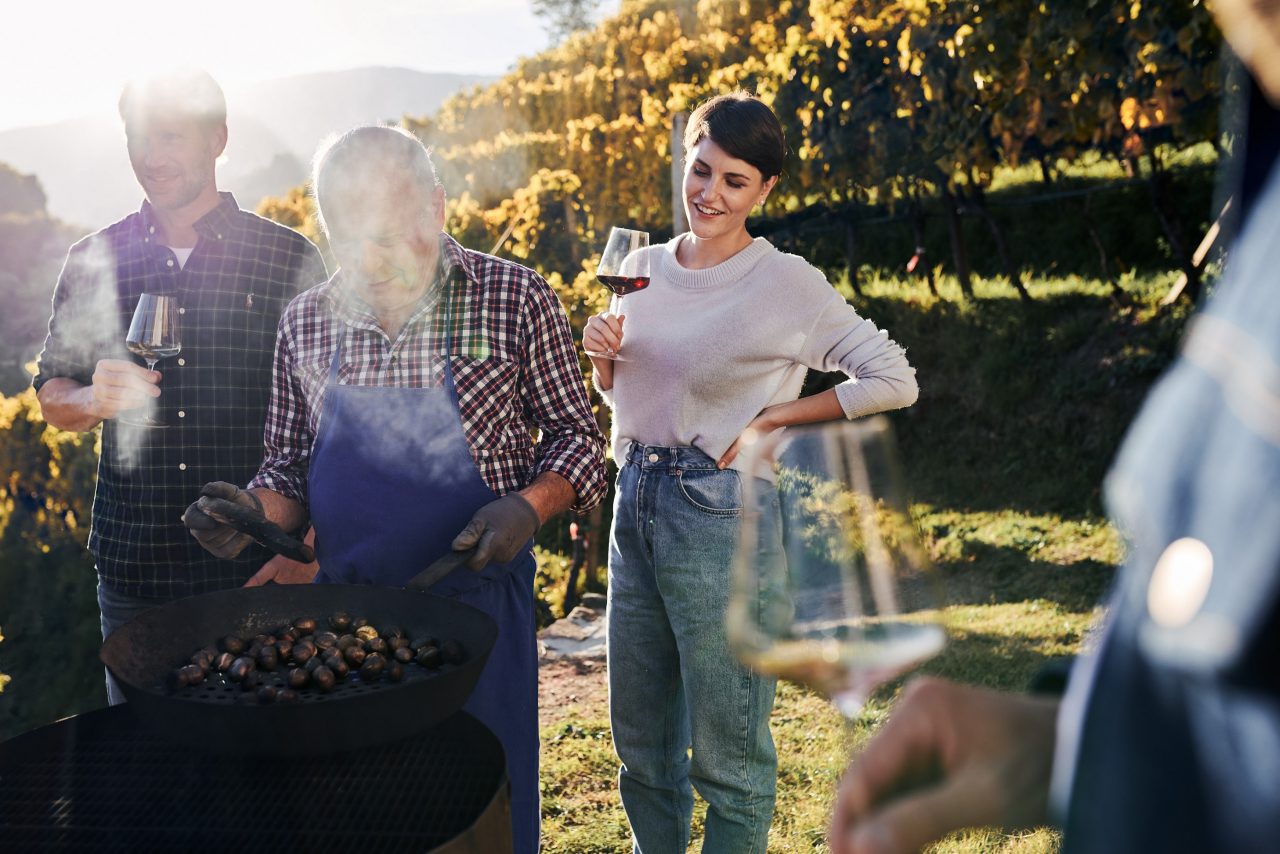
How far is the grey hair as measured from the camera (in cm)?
235

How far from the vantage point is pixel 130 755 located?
6.43 ft

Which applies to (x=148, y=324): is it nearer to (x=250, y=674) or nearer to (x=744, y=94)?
(x=250, y=674)

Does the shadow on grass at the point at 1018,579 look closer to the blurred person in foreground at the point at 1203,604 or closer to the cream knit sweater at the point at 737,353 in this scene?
the cream knit sweater at the point at 737,353

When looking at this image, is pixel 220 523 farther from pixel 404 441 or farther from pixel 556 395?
pixel 556 395

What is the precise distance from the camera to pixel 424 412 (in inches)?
98.4

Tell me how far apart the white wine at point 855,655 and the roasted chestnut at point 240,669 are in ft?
4.44

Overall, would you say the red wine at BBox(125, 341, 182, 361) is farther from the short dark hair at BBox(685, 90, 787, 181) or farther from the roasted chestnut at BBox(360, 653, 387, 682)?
the short dark hair at BBox(685, 90, 787, 181)

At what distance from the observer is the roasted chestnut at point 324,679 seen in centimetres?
185

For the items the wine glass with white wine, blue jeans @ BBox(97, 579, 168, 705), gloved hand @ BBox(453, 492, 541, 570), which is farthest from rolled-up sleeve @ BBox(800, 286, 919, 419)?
blue jeans @ BBox(97, 579, 168, 705)

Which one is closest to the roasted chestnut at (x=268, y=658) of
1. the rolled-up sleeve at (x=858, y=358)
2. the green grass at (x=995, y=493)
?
the rolled-up sleeve at (x=858, y=358)

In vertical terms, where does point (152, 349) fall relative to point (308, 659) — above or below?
above

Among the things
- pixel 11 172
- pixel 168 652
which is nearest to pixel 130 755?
pixel 168 652

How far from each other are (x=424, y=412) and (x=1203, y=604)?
2.15m

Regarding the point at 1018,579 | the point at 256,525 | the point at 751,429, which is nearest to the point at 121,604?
the point at 256,525
